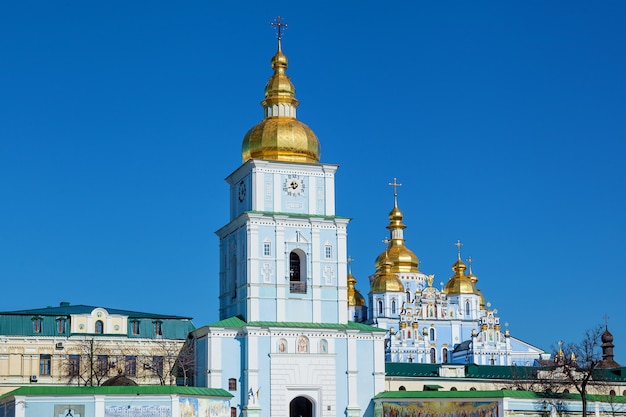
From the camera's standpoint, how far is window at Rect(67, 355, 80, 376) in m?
51.5

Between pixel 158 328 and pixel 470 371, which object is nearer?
pixel 158 328

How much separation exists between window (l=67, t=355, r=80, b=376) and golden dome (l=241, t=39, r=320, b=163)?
39.7 feet

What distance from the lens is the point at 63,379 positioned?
5166 centimetres

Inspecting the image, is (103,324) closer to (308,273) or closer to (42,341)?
(42,341)

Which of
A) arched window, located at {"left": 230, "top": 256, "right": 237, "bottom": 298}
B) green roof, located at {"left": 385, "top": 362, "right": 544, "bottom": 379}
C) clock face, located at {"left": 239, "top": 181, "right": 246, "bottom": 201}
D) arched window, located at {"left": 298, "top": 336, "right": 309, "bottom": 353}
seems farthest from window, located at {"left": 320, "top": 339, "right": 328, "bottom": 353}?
green roof, located at {"left": 385, "top": 362, "right": 544, "bottom": 379}

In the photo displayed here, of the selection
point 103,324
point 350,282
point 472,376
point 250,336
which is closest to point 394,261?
point 350,282

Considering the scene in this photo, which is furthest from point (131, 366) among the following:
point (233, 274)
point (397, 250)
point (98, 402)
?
point (397, 250)

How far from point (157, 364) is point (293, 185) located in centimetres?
1096

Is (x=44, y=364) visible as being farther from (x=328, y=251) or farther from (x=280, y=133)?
(x=280, y=133)

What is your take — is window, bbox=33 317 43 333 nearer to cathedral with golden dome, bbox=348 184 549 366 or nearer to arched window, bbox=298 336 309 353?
arched window, bbox=298 336 309 353

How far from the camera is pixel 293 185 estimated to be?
47.9 meters

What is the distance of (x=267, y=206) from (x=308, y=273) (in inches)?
128

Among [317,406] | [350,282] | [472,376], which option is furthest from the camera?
[350,282]

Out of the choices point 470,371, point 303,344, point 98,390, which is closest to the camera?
point 98,390
